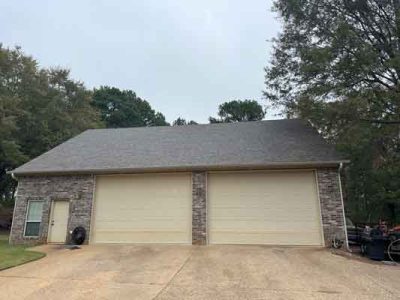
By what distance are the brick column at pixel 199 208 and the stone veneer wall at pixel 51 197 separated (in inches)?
161

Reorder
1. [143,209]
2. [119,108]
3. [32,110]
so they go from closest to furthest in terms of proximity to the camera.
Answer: [143,209]
[32,110]
[119,108]

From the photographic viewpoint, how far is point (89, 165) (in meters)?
12.6

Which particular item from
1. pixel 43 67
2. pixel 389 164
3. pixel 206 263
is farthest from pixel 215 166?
pixel 43 67

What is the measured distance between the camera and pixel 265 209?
1135cm

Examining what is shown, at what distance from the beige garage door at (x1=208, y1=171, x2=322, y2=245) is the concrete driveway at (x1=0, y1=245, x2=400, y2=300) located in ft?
3.06

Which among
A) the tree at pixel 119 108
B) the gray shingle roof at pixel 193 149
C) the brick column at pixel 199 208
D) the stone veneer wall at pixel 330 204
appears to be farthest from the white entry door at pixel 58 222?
the tree at pixel 119 108

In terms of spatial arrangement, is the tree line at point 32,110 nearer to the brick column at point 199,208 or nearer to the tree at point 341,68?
the brick column at point 199,208

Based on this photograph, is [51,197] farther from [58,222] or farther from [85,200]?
[85,200]

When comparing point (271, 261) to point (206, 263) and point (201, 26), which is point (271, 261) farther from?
point (201, 26)

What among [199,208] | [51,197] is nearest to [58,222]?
[51,197]

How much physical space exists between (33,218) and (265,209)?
915 centimetres

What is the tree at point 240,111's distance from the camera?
123 feet

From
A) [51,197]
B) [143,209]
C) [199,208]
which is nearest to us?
[199,208]

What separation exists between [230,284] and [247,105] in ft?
108
